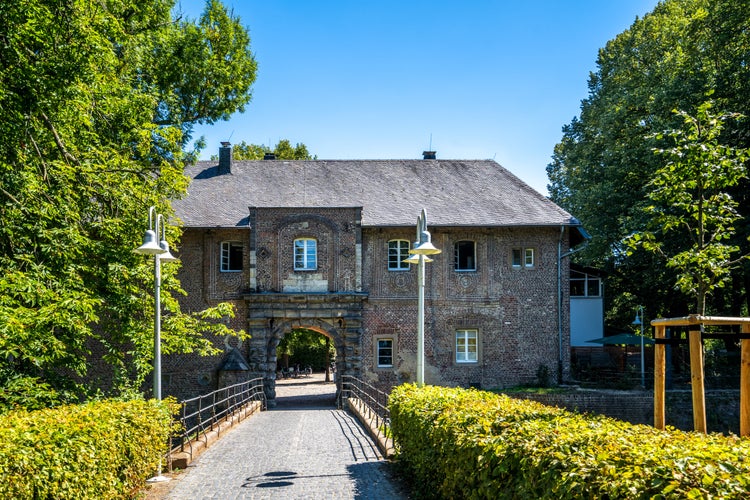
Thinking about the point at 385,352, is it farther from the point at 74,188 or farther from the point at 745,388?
the point at 745,388

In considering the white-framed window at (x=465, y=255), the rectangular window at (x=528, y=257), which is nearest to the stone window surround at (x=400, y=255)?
the white-framed window at (x=465, y=255)

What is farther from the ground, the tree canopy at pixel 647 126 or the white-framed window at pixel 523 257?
the tree canopy at pixel 647 126

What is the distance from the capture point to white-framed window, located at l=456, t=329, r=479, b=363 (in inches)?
1001

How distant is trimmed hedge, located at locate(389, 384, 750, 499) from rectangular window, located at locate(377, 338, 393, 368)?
15.7 m

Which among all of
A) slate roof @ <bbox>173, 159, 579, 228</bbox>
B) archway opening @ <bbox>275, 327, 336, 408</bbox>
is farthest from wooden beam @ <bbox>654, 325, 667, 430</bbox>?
archway opening @ <bbox>275, 327, 336, 408</bbox>

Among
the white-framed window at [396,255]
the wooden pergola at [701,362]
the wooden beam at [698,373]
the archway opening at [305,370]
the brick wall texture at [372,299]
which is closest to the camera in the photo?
the wooden pergola at [701,362]

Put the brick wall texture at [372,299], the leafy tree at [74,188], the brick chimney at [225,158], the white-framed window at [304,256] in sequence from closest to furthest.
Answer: the leafy tree at [74,188]
the brick wall texture at [372,299]
the white-framed window at [304,256]
the brick chimney at [225,158]

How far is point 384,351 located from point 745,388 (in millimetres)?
18837

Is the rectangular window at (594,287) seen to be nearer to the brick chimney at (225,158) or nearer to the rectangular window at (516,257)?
the rectangular window at (516,257)

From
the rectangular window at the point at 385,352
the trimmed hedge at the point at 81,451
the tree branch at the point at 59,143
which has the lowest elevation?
the rectangular window at the point at 385,352

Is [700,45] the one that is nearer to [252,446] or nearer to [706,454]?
[252,446]

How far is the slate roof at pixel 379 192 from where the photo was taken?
25.4 m

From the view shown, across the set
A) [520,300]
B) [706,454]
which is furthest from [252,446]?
[520,300]

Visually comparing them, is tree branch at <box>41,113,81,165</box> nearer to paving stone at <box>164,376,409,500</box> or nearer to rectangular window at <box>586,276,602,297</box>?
paving stone at <box>164,376,409,500</box>
